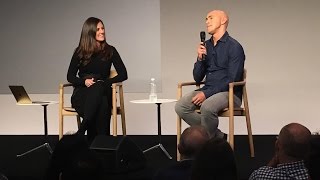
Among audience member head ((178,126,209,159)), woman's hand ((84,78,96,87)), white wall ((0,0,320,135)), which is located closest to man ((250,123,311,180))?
audience member head ((178,126,209,159))

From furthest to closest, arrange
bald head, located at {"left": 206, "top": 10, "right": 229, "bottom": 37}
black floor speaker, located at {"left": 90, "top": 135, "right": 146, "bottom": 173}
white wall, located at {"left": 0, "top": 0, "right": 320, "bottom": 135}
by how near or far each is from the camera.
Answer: white wall, located at {"left": 0, "top": 0, "right": 320, "bottom": 135} → bald head, located at {"left": 206, "top": 10, "right": 229, "bottom": 37} → black floor speaker, located at {"left": 90, "top": 135, "right": 146, "bottom": 173}

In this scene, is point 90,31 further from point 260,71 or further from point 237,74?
point 260,71

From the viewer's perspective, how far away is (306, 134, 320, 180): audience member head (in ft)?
7.09

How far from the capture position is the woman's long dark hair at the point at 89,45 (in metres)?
4.18

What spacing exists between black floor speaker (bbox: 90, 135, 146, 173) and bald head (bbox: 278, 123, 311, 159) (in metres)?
1.37

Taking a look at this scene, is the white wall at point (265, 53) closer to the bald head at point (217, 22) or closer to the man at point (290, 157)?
the bald head at point (217, 22)

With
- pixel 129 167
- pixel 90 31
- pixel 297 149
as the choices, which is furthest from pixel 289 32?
pixel 297 149

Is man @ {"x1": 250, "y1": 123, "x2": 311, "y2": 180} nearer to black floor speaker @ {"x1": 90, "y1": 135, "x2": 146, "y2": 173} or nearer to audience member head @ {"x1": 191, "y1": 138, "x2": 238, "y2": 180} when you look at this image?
audience member head @ {"x1": 191, "y1": 138, "x2": 238, "y2": 180}

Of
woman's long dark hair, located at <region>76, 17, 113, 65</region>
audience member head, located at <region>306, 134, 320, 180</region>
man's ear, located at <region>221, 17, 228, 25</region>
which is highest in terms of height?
→ man's ear, located at <region>221, 17, 228, 25</region>

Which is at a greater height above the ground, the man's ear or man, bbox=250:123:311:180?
the man's ear

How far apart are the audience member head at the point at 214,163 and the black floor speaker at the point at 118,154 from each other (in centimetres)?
149

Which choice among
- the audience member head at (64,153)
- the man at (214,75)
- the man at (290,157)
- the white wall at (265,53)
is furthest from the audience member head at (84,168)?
the white wall at (265,53)

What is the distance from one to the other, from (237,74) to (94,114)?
3.77ft

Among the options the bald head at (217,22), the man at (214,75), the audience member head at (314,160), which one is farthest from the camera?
the bald head at (217,22)
